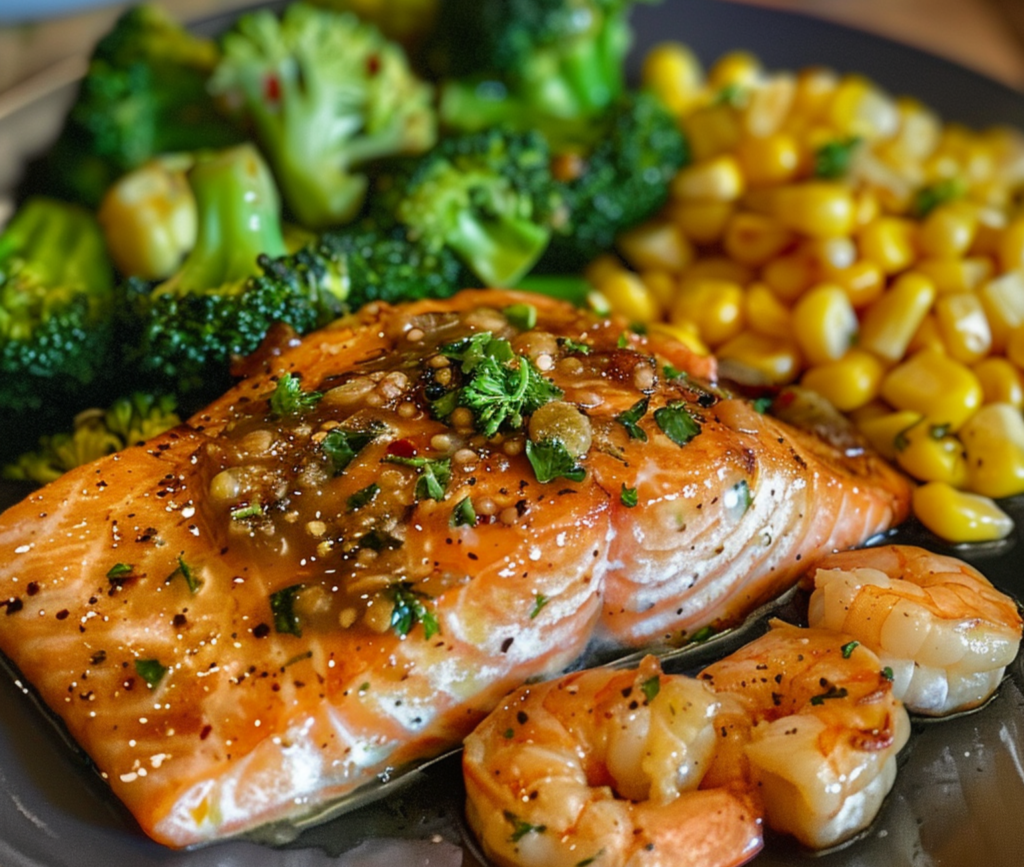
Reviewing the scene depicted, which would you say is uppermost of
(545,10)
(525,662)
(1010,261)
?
(545,10)

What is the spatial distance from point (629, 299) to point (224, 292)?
168 centimetres

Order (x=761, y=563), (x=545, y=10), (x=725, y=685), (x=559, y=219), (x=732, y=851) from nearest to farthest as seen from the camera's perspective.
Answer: (x=732, y=851) → (x=725, y=685) → (x=761, y=563) → (x=559, y=219) → (x=545, y=10)

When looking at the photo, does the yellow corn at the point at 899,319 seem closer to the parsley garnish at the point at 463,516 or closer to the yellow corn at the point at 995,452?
the yellow corn at the point at 995,452

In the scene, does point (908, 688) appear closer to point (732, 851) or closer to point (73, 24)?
point (732, 851)

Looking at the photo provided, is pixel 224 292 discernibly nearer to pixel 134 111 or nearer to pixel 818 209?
pixel 134 111

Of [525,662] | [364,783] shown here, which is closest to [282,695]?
[364,783]

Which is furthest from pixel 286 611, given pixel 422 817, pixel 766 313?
pixel 766 313

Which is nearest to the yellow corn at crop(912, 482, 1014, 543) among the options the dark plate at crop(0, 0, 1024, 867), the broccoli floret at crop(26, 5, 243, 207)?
the dark plate at crop(0, 0, 1024, 867)

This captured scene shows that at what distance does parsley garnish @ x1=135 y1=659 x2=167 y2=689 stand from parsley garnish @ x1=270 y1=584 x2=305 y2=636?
30 centimetres

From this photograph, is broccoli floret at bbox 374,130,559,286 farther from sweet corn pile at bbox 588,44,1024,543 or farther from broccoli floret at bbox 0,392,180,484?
broccoli floret at bbox 0,392,180,484

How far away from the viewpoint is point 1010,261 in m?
3.77

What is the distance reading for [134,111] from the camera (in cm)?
433

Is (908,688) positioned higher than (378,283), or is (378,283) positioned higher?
(378,283)

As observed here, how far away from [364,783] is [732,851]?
97cm
